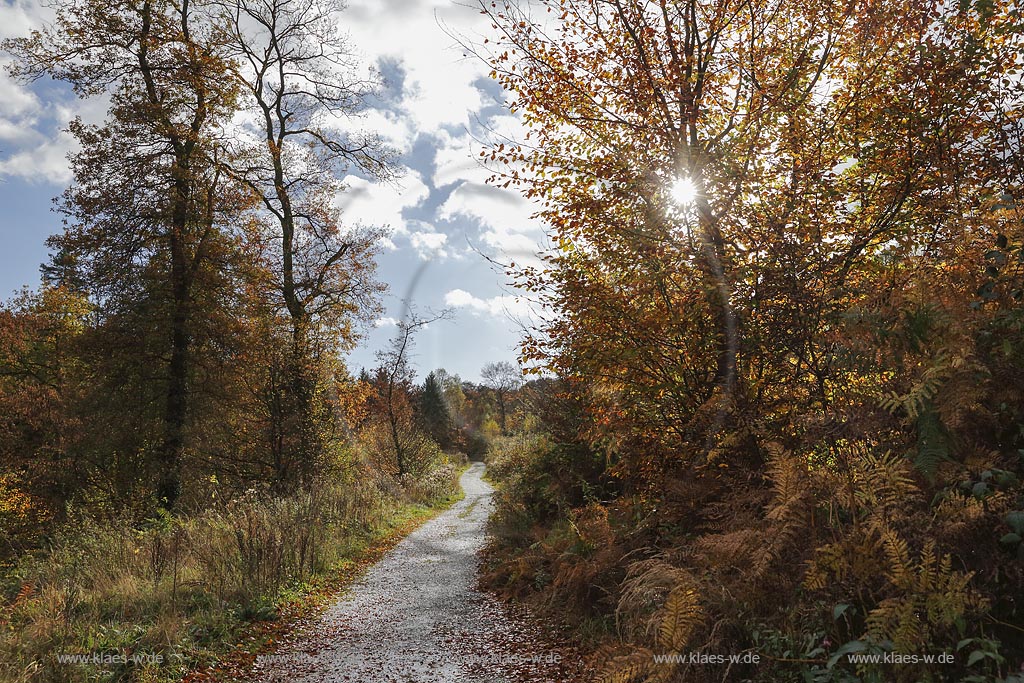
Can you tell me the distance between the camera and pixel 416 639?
688 cm

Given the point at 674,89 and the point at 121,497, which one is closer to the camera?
the point at 674,89

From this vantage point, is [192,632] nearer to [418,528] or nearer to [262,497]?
[262,497]

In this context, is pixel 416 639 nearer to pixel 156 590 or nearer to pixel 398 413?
pixel 156 590

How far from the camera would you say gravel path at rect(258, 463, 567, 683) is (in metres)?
5.71

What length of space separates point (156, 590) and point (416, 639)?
315 cm

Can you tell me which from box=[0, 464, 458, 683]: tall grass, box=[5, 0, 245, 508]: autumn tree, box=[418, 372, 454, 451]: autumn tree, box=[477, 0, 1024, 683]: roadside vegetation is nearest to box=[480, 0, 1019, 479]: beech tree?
box=[477, 0, 1024, 683]: roadside vegetation

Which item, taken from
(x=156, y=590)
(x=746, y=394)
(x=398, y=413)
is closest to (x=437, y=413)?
(x=398, y=413)

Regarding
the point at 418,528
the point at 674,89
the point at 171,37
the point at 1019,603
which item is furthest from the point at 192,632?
the point at 171,37

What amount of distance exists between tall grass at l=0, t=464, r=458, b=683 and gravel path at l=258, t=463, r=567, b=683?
806mm

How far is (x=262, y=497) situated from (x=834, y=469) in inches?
550

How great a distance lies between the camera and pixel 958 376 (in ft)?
11.9

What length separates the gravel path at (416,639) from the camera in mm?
A: 5711

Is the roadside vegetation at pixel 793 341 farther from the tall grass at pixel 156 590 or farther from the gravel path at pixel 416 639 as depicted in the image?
the tall grass at pixel 156 590

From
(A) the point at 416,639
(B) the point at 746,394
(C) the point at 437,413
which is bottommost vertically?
(A) the point at 416,639
